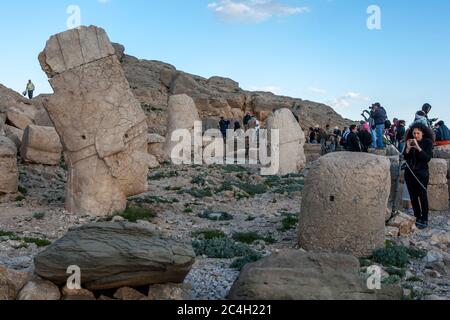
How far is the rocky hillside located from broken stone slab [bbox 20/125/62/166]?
59.1 ft

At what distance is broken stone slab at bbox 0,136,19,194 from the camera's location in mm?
10359

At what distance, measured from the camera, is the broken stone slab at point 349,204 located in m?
7.01

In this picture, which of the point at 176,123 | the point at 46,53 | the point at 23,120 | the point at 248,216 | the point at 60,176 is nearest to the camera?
the point at 46,53

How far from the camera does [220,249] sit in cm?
703

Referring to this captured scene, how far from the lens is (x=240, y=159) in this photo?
846 inches

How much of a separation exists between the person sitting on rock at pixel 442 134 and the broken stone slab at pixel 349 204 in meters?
5.85

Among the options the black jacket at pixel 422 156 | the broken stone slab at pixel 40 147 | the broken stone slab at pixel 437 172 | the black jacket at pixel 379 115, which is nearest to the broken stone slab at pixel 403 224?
the black jacket at pixel 422 156

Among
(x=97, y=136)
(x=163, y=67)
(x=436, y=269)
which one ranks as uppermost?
(x=163, y=67)

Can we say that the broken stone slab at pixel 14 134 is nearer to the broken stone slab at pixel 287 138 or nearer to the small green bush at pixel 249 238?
the broken stone slab at pixel 287 138

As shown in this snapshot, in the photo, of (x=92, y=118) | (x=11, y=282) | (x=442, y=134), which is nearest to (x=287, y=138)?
(x=442, y=134)

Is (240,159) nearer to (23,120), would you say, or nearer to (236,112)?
(23,120)

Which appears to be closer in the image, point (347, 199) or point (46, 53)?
point (347, 199)

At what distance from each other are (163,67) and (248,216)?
32125 millimetres
